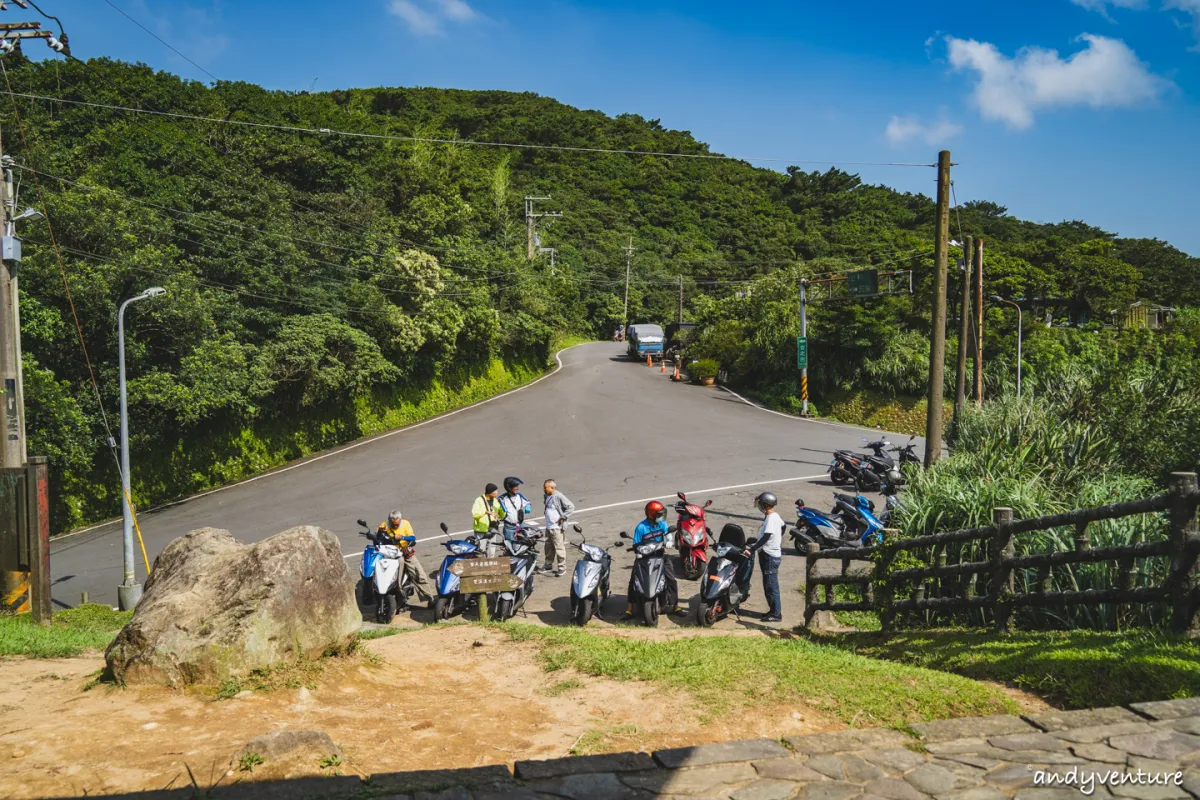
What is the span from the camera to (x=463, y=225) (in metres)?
41.5

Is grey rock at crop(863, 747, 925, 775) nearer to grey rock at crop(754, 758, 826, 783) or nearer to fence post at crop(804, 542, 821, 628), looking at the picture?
grey rock at crop(754, 758, 826, 783)

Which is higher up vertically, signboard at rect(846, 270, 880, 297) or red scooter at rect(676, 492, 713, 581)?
signboard at rect(846, 270, 880, 297)

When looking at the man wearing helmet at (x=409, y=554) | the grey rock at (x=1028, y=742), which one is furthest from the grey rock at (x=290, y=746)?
the man wearing helmet at (x=409, y=554)

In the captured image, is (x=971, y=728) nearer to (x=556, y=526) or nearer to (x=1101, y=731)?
(x=1101, y=731)

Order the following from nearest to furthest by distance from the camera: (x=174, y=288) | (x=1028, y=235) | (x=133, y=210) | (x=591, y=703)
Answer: (x=591, y=703) → (x=174, y=288) → (x=133, y=210) → (x=1028, y=235)

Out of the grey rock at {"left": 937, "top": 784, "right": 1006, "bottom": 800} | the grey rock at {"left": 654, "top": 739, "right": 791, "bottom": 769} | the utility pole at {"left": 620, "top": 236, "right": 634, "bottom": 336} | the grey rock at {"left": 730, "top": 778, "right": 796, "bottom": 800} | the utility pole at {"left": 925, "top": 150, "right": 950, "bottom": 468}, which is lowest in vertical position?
the grey rock at {"left": 654, "top": 739, "right": 791, "bottom": 769}

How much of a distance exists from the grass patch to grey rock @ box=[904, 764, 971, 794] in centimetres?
187

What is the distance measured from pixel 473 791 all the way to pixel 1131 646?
15.1 ft

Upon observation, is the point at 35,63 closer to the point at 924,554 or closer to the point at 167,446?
the point at 167,446

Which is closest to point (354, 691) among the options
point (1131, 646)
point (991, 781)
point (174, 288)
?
point (991, 781)

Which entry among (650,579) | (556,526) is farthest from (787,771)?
(556,526)

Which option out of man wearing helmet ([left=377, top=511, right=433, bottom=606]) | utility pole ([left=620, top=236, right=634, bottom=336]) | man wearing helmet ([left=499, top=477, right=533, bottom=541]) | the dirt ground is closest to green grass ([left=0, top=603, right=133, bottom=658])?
the dirt ground

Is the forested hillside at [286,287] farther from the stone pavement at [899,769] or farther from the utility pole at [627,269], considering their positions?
the stone pavement at [899,769]

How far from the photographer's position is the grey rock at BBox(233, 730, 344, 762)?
14.7 feet
